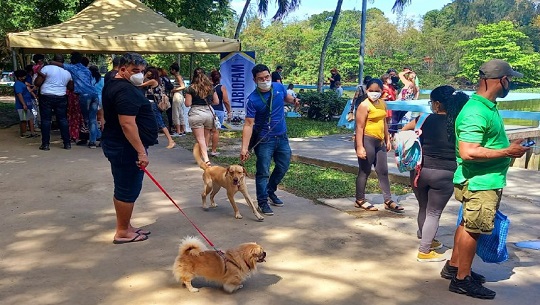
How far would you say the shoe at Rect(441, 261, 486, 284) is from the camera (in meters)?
4.02

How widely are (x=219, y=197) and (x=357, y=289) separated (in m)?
3.22

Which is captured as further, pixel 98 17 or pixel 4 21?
pixel 4 21

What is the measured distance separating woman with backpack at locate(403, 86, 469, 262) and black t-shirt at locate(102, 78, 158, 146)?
247cm

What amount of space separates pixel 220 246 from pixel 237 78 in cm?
1021

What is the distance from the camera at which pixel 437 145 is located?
4.41 metres

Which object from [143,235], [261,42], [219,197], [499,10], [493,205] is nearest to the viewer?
[493,205]

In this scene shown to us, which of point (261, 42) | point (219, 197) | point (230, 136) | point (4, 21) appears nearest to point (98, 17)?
point (230, 136)

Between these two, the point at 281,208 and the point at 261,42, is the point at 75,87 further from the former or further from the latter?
the point at 261,42

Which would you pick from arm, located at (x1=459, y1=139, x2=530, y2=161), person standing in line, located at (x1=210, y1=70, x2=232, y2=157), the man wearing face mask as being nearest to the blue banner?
person standing in line, located at (x1=210, y1=70, x2=232, y2=157)

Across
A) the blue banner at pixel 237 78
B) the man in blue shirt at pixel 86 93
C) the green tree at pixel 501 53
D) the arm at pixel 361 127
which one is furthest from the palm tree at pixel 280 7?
the green tree at pixel 501 53

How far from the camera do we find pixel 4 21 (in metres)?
24.7

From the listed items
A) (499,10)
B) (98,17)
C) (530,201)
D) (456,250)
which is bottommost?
(530,201)

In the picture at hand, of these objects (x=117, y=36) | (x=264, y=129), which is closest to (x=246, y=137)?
(x=264, y=129)

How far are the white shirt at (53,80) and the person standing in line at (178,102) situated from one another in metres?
3.07
